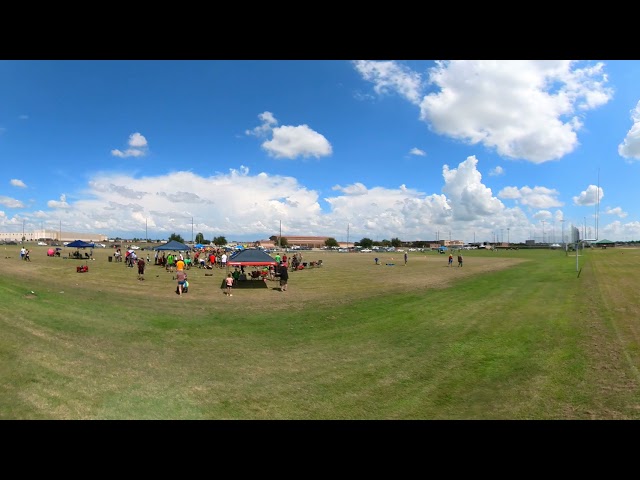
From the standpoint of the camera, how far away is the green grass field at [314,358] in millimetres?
5590

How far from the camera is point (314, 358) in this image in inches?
325

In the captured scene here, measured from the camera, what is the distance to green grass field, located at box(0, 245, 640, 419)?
18.3ft

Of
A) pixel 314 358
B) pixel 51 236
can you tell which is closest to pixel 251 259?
pixel 314 358

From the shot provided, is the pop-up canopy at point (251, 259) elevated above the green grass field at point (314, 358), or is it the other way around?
the pop-up canopy at point (251, 259)

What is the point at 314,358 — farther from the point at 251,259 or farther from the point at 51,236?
the point at 51,236

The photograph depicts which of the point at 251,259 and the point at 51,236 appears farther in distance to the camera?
the point at 51,236

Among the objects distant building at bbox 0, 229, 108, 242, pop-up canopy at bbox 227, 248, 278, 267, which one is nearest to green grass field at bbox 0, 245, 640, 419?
pop-up canopy at bbox 227, 248, 278, 267

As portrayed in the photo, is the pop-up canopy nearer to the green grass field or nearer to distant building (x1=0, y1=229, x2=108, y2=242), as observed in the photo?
the green grass field

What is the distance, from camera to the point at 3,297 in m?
12.6

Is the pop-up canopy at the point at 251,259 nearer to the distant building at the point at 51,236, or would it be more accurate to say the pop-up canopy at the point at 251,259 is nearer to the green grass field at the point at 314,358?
the green grass field at the point at 314,358

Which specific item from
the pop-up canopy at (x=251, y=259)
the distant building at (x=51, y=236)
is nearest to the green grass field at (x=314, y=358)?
the pop-up canopy at (x=251, y=259)
